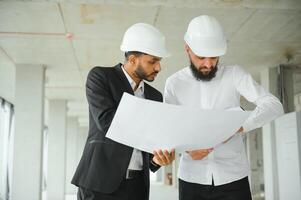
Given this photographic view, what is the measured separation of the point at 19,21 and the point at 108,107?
4.47 metres

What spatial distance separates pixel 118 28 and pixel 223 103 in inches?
166

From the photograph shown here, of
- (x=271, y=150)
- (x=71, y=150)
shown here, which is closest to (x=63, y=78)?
(x=271, y=150)

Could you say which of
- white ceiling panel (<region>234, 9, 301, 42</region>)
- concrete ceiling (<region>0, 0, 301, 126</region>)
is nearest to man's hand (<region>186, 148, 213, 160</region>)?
concrete ceiling (<region>0, 0, 301, 126</region>)

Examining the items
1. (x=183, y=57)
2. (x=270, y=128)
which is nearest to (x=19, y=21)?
(x=183, y=57)

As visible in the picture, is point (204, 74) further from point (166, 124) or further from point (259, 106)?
point (166, 124)

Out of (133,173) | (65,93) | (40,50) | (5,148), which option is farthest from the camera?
(5,148)

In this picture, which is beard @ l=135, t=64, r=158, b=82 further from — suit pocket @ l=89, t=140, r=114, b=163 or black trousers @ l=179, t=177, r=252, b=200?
black trousers @ l=179, t=177, r=252, b=200

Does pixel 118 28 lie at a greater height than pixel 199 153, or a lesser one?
greater

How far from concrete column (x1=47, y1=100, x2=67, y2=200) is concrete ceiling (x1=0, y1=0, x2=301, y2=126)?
4.03 m

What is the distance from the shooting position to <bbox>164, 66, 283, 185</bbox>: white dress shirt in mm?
1911

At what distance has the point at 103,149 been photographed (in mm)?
1831

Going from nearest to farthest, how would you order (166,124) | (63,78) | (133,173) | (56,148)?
1. (166,124)
2. (133,173)
3. (63,78)
4. (56,148)

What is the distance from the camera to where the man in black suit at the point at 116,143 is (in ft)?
5.88

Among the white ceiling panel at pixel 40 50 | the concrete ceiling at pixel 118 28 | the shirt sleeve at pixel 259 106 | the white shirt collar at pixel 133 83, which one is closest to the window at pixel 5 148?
the concrete ceiling at pixel 118 28
